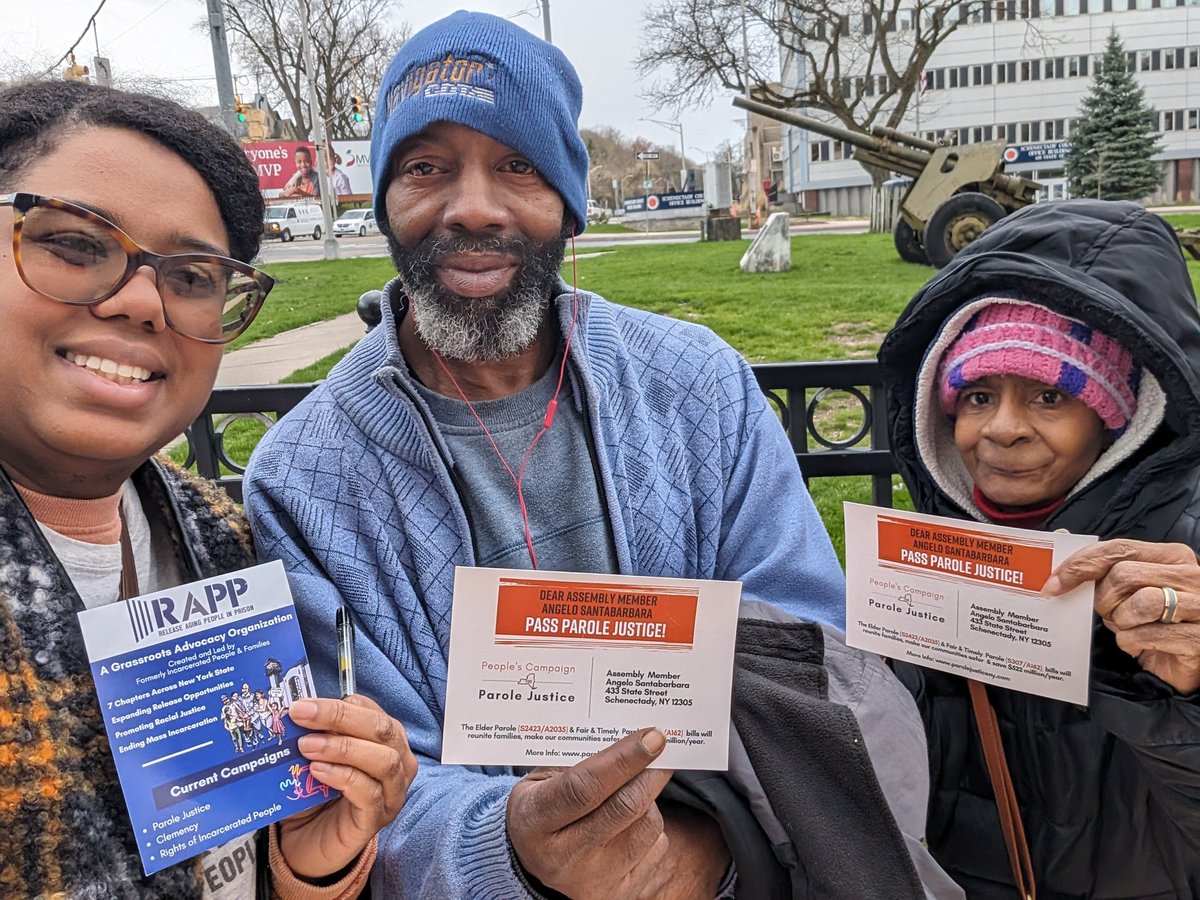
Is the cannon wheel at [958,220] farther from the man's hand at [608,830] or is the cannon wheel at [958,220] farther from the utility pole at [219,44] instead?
the man's hand at [608,830]

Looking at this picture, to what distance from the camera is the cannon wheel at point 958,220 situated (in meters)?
13.1

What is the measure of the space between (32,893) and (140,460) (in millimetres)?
548

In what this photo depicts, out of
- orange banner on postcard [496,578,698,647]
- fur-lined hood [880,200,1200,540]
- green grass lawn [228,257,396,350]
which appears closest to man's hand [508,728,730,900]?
orange banner on postcard [496,578,698,647]

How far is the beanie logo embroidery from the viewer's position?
70.2 inches

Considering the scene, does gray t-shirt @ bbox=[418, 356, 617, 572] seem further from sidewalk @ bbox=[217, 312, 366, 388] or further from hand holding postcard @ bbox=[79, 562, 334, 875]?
sidewalk @ bbox=[217, 312, 366, 388]

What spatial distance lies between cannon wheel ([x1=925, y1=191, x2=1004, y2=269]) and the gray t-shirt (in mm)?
12510

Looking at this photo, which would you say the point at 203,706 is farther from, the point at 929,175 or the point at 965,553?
the point at 929,175

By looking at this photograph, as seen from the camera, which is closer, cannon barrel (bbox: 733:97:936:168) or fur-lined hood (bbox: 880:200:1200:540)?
fur-lined hood (bbox: 880:200:1200:540)

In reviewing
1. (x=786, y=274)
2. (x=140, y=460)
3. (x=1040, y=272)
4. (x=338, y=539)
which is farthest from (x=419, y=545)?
(x=786, y=274)

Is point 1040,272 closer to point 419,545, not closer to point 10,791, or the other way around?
point 419,545

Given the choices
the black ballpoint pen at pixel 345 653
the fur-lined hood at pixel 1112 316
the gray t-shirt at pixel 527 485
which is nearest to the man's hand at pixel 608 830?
the black ballpoint pen at pixel 345 653

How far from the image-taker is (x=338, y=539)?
1.61 metres

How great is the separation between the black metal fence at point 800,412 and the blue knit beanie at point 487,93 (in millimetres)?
1284

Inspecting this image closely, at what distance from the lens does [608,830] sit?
4.22ft
